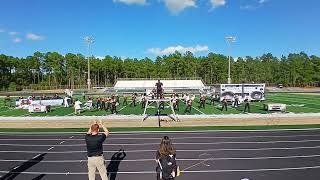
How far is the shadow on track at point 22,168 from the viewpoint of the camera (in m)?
13.1

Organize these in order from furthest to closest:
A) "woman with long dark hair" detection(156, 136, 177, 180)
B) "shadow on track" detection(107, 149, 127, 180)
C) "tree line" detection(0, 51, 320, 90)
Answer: "tree line" detection(0, 51, 320, 90) < "shadow on track" detection(107, 149, 127, 180) < "woman with long dark hair" detection(156, 136, 177, 180)

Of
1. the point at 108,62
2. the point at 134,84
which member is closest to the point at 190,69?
the point at 108,62

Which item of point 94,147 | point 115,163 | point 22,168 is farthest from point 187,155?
point 94,147

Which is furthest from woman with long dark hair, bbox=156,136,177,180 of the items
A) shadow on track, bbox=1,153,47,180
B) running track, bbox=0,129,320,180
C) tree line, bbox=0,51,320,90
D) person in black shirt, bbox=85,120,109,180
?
tree line, bbox=0,51,320,90

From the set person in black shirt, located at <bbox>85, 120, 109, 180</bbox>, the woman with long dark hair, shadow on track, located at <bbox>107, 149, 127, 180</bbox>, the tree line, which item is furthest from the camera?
the tree line

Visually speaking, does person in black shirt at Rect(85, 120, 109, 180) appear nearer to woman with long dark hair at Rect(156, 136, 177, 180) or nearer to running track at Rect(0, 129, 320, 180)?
woman with long dark hair at Rect(156, 136, 177, 180)

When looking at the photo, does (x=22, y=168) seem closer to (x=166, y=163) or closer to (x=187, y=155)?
(x=187, y=155)

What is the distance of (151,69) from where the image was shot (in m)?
143

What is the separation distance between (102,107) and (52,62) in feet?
308

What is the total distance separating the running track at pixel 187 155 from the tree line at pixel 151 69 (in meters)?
98.8

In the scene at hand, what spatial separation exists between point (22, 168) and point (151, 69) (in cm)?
12889

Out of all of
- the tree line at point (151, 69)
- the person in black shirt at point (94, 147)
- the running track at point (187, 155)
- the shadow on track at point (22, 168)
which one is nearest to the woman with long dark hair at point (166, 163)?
the person in black shirt at point (94, 147)

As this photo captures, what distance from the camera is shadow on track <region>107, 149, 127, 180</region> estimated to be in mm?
13109

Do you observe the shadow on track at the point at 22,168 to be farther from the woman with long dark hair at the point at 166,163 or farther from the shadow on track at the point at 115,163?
the woman with long dark hair at the point at 166,163
